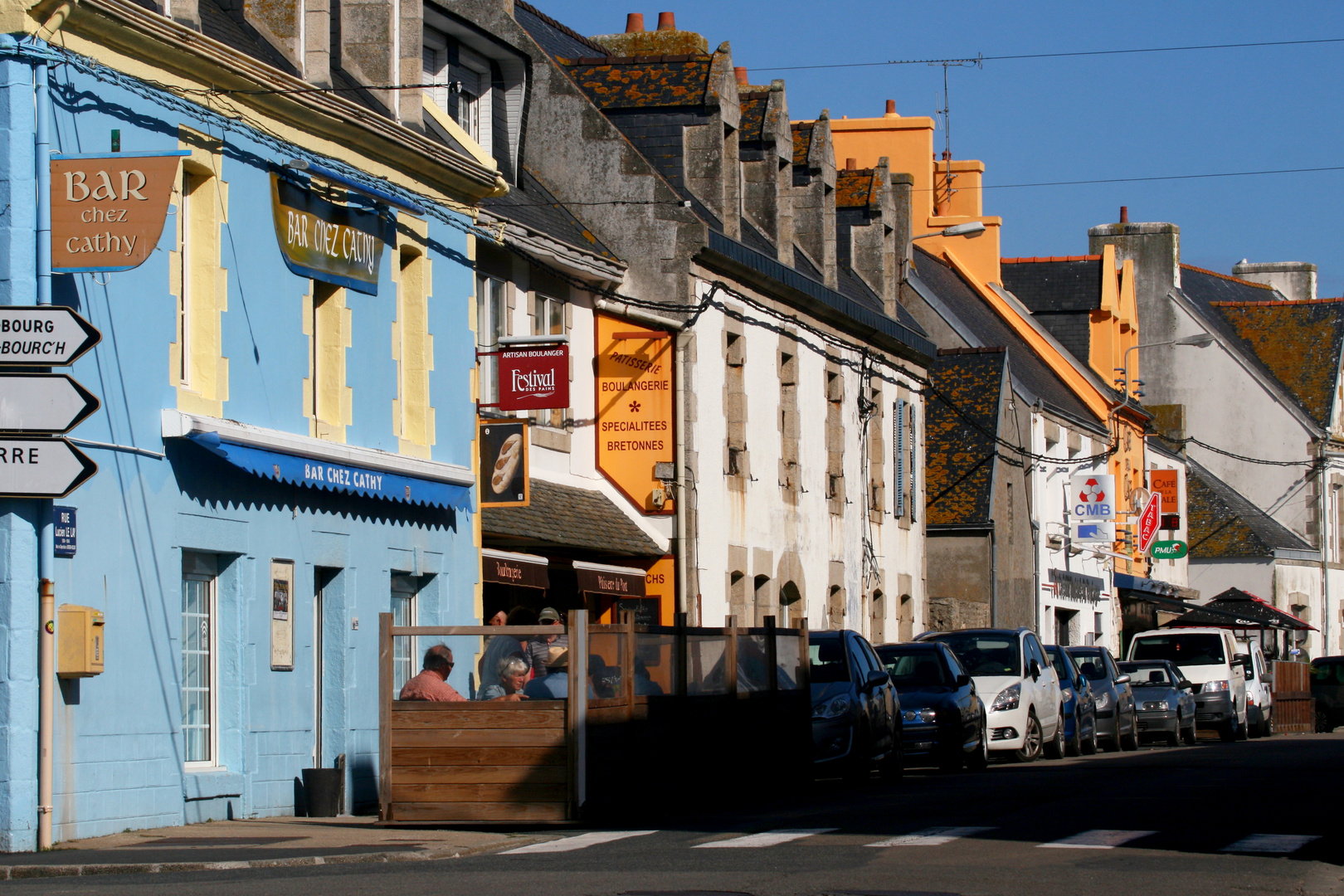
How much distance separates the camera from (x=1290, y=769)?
69.8 feet

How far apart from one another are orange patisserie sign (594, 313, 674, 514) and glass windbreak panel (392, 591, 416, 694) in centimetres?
641

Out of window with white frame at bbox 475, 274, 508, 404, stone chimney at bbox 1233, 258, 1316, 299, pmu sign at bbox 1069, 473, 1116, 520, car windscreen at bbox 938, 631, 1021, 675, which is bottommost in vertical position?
car windscreen at bbox 938, 631, 1021, 675

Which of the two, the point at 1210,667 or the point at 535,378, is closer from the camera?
the point at 535,378

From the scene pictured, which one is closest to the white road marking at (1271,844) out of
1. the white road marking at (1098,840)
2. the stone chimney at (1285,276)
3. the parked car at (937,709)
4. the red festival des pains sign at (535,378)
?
the white road marking at (1098,840)

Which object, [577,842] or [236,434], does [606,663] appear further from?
[236,434]

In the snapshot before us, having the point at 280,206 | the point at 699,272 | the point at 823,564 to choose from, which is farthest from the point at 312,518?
the point at 823,564

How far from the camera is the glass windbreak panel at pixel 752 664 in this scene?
19.2 meters

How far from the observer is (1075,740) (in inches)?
1097

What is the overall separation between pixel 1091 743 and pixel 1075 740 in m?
1.11

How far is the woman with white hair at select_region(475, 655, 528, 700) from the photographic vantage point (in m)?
15.5

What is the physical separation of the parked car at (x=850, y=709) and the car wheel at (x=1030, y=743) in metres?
3.70

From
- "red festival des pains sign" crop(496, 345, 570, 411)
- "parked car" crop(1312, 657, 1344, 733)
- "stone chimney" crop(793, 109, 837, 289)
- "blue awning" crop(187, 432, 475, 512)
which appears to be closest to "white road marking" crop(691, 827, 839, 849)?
"blue awning" crop(187, 432, 475, 512)

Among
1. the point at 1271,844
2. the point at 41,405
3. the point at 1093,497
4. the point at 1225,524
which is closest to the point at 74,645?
the point at 41,405

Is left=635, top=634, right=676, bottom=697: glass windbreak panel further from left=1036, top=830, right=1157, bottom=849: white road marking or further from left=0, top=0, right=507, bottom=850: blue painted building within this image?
left=1036, top=830, right=1157, bottom=849: white road marking
